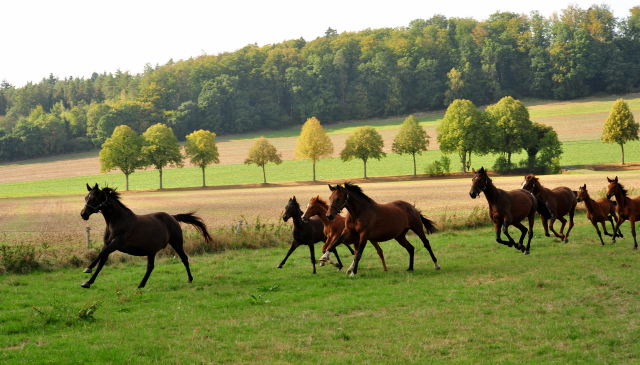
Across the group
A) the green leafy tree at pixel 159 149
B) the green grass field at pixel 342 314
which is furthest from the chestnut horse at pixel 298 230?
the green leafy tree at pixel 159 149

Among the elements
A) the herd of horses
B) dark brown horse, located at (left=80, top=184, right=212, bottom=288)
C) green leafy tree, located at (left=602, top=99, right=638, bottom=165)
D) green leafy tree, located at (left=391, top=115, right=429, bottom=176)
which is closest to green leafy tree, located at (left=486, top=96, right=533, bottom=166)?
green leafy tree, located at (left=602, top=99, right=638, bottom=165)

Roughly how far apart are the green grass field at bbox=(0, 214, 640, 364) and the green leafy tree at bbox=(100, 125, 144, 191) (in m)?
62.6

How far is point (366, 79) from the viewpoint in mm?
138625

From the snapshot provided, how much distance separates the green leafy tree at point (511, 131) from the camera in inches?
2699

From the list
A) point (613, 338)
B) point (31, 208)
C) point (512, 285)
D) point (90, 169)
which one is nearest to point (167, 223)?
point (512, 285)

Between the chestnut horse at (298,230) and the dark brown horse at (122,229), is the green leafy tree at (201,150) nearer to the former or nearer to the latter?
the chestnut horse at (298,230)

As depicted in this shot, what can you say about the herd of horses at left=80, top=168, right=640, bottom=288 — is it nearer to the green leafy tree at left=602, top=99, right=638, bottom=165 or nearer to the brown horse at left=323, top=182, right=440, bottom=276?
the brown horse at left=323, top=182, right=440, bottom=276

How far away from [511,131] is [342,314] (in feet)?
218

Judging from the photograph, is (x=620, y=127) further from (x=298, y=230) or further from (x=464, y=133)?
(x=298, y=230)

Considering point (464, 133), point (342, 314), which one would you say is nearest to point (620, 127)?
point (464, 133)

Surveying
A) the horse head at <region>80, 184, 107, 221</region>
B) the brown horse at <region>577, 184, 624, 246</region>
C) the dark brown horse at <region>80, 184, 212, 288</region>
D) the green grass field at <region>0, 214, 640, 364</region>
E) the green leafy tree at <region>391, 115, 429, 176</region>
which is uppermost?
the green leafy tree at <region>391, 115, 429, 176</region>

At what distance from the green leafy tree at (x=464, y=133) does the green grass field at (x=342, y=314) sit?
5686 centimetres

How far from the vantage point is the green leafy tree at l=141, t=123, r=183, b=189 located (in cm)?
7444

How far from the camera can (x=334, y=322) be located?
27.7ft
